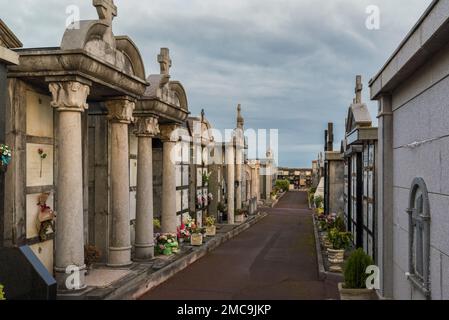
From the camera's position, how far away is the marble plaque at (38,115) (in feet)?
32.2

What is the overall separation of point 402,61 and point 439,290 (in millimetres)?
3242

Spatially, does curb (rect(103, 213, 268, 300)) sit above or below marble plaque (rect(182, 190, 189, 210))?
below

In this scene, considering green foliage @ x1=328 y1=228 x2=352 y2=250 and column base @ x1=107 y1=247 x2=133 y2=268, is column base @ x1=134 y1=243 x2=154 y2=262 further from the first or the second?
green foliage @ x1=328 y1=228 x2=352 y2=250

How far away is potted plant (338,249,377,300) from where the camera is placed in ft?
30.1

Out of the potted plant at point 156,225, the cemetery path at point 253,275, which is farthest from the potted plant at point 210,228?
the potted plant at point 156,225

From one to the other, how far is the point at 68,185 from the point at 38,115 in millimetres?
1814

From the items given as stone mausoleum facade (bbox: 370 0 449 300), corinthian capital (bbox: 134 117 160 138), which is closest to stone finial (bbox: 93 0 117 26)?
corinthian capital (bbox: 134 117 160 138)

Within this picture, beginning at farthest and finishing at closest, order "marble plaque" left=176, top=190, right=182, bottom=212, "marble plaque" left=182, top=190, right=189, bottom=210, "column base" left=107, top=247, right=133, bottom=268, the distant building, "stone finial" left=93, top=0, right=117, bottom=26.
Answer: the distant building < "marble plaque" left=182, top=190, right=189, bottom=210 < "marble plaque" left=176, top=190, right=182, bottom=212 < "column base" left=107, top=247, right=133, bottom=268 < "stone finial" left=93, top=0, right=117, bottom=26

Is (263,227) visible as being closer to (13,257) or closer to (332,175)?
(332,175)

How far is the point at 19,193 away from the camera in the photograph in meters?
9.38

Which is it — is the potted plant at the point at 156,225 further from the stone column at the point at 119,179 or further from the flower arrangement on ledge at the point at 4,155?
the flower arrangement on ledge at the point at 4,155

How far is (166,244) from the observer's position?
14609mm

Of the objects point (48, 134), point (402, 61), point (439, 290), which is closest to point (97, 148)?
point (48, 134)

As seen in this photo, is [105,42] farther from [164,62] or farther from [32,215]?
[164,62]
